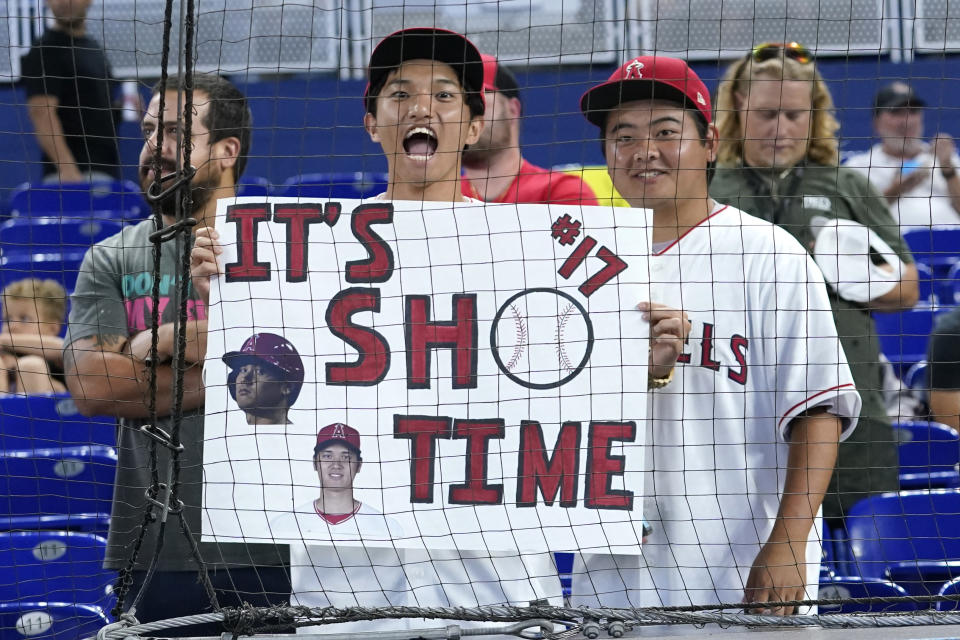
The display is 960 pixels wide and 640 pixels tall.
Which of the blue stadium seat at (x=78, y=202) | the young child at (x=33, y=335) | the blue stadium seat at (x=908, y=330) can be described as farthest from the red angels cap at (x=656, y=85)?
the blue stadium seat at (x=78, y=202)

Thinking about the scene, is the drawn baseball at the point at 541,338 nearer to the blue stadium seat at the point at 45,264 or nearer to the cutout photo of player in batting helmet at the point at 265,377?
the cutout photo of player in batting helmet at the point at 265,377

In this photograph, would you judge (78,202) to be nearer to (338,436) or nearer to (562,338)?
(338,436)

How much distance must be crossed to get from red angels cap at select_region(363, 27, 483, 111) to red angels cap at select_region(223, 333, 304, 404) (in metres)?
0.69

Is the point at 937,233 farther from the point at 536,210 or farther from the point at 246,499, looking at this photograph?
the point at 246,499

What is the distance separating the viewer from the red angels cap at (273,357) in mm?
2666

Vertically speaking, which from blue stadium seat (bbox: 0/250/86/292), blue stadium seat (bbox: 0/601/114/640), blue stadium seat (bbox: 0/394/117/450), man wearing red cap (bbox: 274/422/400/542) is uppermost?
blue stadium seat (bbox: 0/250/86/292)

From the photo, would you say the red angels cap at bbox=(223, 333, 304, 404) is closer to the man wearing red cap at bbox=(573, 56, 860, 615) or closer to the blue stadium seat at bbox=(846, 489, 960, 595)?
the man wearing red cap at bbox=(573, 56, 860, 615)

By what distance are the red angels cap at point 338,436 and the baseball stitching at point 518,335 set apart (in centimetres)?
40

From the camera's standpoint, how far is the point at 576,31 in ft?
18.3

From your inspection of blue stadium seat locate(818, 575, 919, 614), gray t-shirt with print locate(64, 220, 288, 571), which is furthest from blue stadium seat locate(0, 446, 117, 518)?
blue stadium seat locate(818, 575, 919, 614)

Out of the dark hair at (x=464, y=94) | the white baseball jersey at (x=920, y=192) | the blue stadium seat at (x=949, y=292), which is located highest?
the white baseball jersey at (x=920, y=192)

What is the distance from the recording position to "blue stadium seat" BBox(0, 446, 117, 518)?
142 inches

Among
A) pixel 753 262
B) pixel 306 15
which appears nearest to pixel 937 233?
pixel 753 262

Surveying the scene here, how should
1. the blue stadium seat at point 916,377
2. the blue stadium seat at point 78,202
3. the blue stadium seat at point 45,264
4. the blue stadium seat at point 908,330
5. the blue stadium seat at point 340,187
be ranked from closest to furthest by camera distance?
the blue stadium seat at point 916,377 → the blue stadium seat at point 45,264 → the blue stadium seat at point 908,330 → the blue stadium seat at point 340,187 → the blue stadium seat at point 78,202
